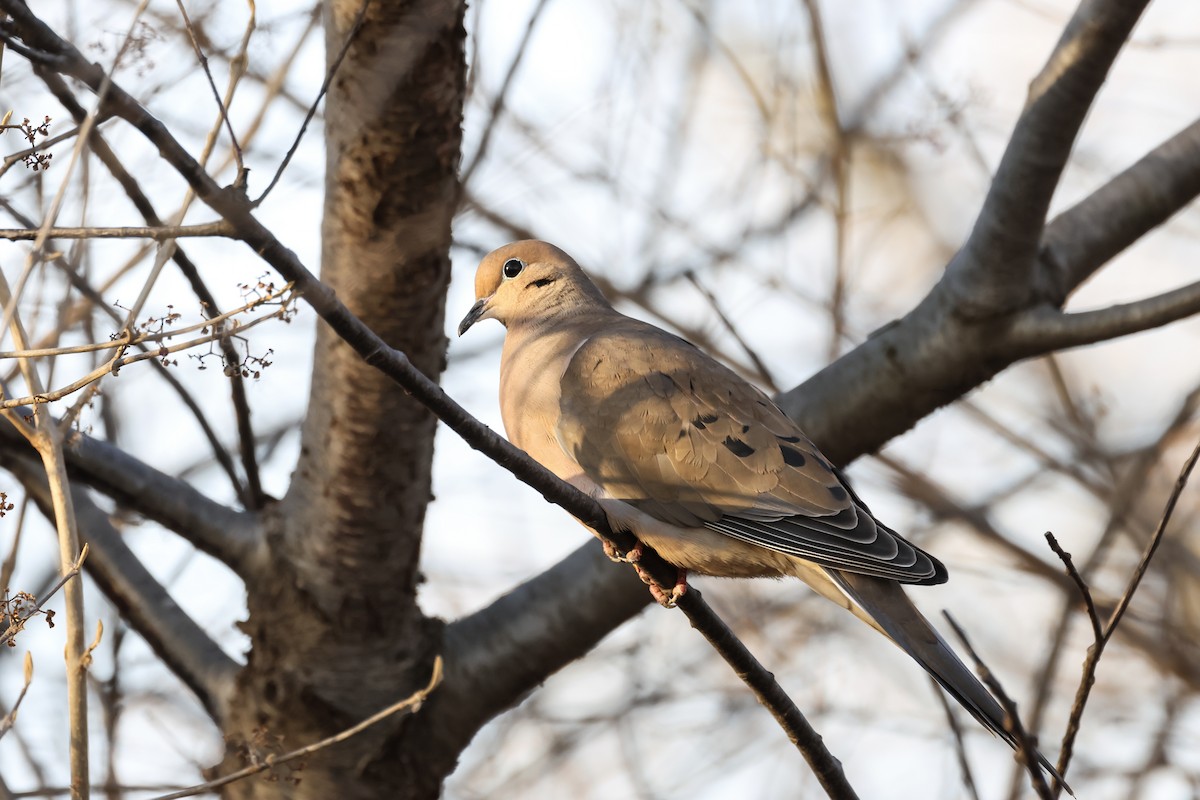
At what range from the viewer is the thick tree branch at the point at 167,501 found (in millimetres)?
3150

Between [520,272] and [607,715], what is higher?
[520,272]

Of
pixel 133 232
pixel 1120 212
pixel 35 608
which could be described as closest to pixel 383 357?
pixel 133 232

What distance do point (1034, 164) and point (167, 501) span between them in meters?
2.28

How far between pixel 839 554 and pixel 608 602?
83cm

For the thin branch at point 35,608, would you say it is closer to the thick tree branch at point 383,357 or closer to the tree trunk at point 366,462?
the thick tree branch at point 383,357

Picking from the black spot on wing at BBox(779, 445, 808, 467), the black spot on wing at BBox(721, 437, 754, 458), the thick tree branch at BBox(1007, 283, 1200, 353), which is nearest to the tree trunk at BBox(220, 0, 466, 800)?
the black spot on wing at BBox(721, 437, 754, 458)

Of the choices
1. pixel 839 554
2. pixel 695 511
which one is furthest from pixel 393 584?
pixel 839 554

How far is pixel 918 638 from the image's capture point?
245 cm

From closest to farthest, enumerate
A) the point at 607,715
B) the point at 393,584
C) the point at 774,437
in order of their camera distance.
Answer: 1. the point at 774,437
2. the point at 393,584
3. the point at 607,715

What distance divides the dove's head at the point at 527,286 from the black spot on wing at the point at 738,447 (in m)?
0.93

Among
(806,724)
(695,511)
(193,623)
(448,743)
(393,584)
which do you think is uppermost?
(193,623)

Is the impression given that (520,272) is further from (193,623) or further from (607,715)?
(607,715)

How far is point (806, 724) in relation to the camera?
2.32 metres

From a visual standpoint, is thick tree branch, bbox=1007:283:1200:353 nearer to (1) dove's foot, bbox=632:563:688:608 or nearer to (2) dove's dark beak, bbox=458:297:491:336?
(1) dove's foot, bbox=632:563:688:608
